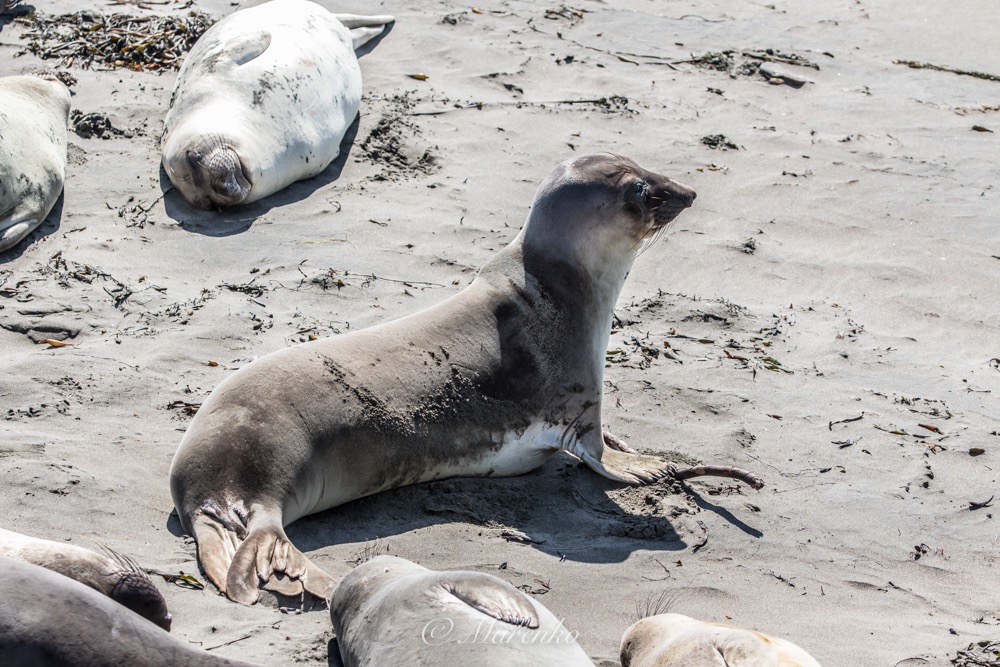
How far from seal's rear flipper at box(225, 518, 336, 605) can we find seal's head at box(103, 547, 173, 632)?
45 centimetres

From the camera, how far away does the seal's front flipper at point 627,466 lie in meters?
4.72

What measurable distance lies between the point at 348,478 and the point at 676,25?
6673 mm

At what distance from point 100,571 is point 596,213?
2757mm

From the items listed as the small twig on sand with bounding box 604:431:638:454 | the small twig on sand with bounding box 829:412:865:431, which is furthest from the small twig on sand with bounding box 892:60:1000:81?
the small twig on sand with bounding box 604:431:638:454

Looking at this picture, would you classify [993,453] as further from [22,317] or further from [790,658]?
[22,317]

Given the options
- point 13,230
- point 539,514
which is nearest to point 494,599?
point 539,514

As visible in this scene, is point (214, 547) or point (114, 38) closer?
point (214, 547)

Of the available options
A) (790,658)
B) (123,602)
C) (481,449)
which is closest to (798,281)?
(481,449)

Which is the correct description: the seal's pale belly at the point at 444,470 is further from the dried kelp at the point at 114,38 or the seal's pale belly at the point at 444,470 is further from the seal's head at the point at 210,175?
the dried kelp at the point at 114,38

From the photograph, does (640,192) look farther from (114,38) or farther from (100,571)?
(114,38)

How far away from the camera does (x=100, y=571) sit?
3076 mm

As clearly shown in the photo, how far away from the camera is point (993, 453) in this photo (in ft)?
16.6

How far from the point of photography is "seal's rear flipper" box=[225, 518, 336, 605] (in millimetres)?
3531

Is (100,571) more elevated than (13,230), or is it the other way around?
(100,571)
